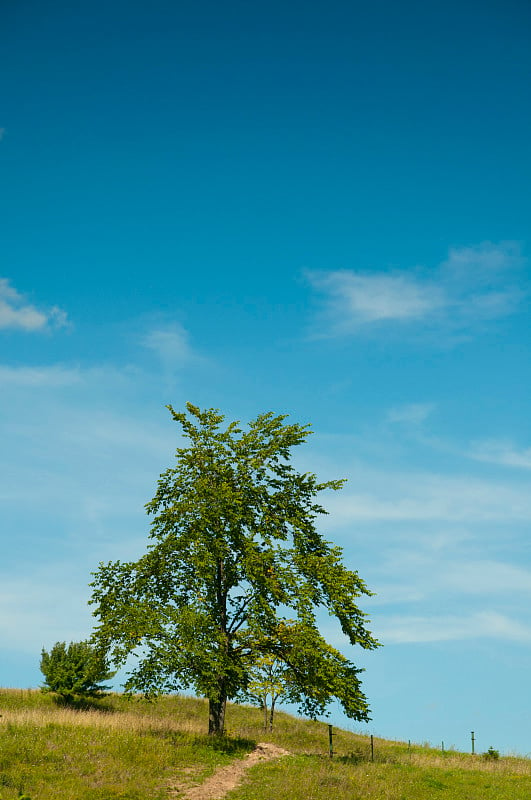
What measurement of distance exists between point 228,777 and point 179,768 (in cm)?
187

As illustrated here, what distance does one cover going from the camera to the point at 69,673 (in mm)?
39344

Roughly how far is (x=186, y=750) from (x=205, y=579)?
6805 millimetres

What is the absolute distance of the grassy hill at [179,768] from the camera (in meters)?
22.0

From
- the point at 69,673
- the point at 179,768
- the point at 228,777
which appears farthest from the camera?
the point at 69,673

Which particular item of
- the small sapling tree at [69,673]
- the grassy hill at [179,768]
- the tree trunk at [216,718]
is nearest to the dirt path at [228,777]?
the grassy hill at [179,768]

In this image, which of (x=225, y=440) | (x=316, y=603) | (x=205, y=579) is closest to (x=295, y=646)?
(x=316, y=603)

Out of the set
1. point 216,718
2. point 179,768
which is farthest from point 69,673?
point 179,768

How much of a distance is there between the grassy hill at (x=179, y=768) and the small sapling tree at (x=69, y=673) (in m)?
8.54

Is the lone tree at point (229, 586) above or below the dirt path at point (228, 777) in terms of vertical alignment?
above

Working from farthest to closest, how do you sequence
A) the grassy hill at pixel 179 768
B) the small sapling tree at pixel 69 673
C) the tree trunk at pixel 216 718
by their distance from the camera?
the small sapling tree at pixel 69 673
the tree trunk at pixel 216 718
the grassy hill at pixel 179 768

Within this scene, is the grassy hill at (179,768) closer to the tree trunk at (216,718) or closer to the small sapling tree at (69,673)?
the tree trunk at (216,718)

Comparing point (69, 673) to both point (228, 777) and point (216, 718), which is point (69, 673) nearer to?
point (216, 718)

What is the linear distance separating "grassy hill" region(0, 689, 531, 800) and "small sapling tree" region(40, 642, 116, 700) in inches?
336

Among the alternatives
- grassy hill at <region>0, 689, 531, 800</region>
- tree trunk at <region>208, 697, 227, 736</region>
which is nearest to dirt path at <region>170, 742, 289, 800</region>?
grassy hill at <region>0, 689, 531, 800</region>
